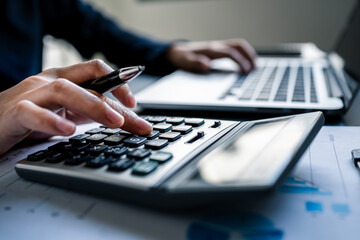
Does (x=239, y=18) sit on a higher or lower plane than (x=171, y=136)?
higher

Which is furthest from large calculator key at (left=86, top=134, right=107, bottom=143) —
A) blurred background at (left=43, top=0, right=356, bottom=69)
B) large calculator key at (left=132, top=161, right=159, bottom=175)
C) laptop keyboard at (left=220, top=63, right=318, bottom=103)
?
blurred background at (left=43, top=0, right=356, bottom=69)

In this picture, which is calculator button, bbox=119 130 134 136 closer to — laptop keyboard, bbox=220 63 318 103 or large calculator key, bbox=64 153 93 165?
large calculator key, bbox=64 153 93 165

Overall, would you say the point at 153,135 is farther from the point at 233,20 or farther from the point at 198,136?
the point at 233,20

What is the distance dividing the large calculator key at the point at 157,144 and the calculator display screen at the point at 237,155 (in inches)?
2.2

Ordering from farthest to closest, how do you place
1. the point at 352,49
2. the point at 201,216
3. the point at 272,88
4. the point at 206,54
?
the point at 206,54 → the point at 352,49 → the point at 272,88 → the point at 201,216

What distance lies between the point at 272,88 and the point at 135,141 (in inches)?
12.4

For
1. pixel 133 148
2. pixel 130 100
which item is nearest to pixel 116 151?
pixel 133 148

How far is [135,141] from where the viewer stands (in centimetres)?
33

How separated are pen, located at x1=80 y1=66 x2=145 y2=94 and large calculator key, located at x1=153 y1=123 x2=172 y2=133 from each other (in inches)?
2.7

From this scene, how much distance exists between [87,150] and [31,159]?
59 millimetres

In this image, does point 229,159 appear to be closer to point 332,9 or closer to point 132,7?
point 332,9

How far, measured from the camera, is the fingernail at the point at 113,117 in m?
0.35

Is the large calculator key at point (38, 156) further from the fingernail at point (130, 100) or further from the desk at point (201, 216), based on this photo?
the fingernail at point (130, 100)

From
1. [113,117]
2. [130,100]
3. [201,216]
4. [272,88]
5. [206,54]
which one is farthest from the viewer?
[206,54]
